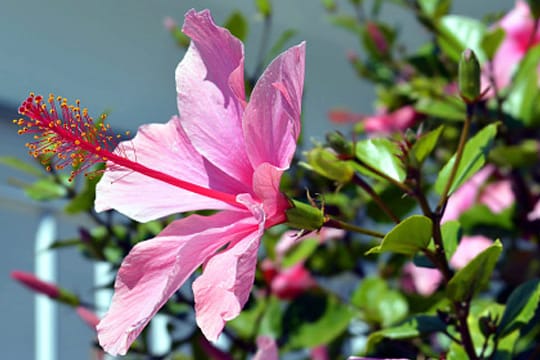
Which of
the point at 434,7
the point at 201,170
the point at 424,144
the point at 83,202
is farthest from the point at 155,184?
the point at 434,7

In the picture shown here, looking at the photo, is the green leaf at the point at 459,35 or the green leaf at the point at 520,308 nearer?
the green leaf at the point at 520,308

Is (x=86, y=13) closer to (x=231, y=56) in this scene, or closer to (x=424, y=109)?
(x=424, y=109)

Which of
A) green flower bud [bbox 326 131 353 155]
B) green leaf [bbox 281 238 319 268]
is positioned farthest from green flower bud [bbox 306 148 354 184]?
green leaf [bbox 281 238 319 268]

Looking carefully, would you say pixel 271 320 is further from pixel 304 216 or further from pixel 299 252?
pixel 304 216

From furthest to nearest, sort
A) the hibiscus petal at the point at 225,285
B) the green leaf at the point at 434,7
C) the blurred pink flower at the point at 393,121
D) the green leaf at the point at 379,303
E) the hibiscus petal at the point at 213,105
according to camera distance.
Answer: the blurred pink flower at the point at 393,121
the green leaf at the point at 434,7
the green leaf at the point at 379,303
the hibiscus petal at the point at 213,105
the hibiscus petal at the point at 225,285

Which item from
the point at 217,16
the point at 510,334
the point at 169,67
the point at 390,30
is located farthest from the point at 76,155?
the point at 217,16

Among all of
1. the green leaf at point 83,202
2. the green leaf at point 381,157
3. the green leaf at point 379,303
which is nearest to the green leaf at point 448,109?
the green leaf at point 379,303

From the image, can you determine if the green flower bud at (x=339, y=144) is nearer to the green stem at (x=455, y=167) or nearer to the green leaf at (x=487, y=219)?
the green stem at (x=455, y=167)
